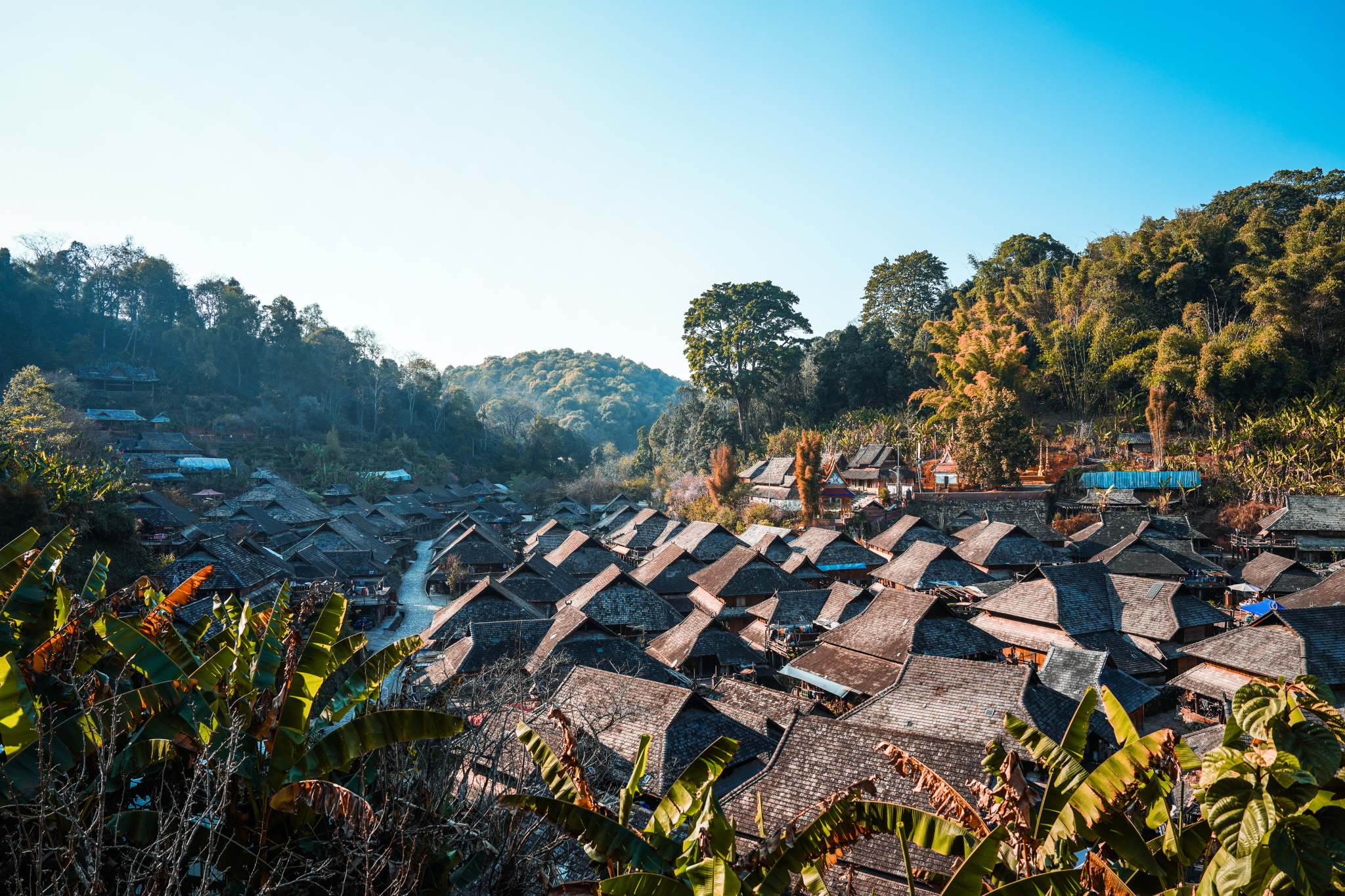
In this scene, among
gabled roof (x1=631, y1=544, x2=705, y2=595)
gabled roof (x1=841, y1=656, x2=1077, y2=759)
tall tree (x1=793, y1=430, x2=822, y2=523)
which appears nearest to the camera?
gabled roof (x1=841, y1=656, x2=1077, y2=759)

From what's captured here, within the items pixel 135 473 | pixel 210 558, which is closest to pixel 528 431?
pixel 135 473

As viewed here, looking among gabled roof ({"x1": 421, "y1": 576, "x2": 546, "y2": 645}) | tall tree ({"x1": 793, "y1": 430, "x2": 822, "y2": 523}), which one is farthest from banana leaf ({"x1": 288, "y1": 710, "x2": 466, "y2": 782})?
tall tree ({"x1": 793, "y1": 430, "x2": 822, "y2": 523})

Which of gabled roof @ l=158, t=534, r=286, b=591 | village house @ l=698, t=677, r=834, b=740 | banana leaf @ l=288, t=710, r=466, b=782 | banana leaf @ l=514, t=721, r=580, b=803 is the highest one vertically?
banana leaf @ l=288, t=710, r=466, b=782

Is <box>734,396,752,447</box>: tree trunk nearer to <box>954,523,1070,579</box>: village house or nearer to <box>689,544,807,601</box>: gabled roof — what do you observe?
<box>954,523,1070,579</box>: village house

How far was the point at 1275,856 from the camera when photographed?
11.3 feet

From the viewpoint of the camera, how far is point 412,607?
29.3 m

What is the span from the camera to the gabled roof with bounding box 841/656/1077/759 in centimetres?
1215

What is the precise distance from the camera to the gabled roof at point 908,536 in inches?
1192

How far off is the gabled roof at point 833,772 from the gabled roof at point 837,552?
17.9m

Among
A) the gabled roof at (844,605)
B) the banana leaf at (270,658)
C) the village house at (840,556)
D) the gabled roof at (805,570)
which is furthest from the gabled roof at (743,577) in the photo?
the banana leaf at (270,658)

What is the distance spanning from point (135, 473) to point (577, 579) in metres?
28.6

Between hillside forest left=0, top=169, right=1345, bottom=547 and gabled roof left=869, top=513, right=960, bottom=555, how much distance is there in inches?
373

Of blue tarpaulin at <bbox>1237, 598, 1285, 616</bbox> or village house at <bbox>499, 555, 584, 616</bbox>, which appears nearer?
blue tarpaulin at <bbox>1237, 598, 1285, 616</bbox>

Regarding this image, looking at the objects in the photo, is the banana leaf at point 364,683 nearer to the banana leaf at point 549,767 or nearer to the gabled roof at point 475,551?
the banana leaf at point 549,767
